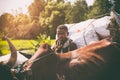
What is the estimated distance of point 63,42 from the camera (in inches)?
139

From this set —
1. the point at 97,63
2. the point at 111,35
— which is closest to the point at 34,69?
the point at 97,63

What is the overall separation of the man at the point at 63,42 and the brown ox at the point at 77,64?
10 cm

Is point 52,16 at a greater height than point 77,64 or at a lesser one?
greater

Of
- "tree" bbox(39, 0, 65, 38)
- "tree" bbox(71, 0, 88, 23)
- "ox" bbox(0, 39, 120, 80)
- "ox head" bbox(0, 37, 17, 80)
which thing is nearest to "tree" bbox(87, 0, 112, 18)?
"tree" bbox(71, 0, 88, 23)

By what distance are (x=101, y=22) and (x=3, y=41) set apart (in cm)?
108

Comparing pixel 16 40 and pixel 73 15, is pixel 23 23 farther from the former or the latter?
pixel 73 15

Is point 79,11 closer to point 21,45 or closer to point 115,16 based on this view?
point 115,16

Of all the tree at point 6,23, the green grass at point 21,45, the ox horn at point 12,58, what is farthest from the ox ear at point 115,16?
the tree at point 6,23

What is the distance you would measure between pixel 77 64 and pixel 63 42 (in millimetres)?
295

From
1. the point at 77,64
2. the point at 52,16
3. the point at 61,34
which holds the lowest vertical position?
the point at 77,64

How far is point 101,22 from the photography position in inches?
142

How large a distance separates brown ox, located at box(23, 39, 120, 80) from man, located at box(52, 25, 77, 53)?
0.32 ft

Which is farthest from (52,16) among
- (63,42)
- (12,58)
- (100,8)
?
(12,58)

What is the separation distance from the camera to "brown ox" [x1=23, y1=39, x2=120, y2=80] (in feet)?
11.0
